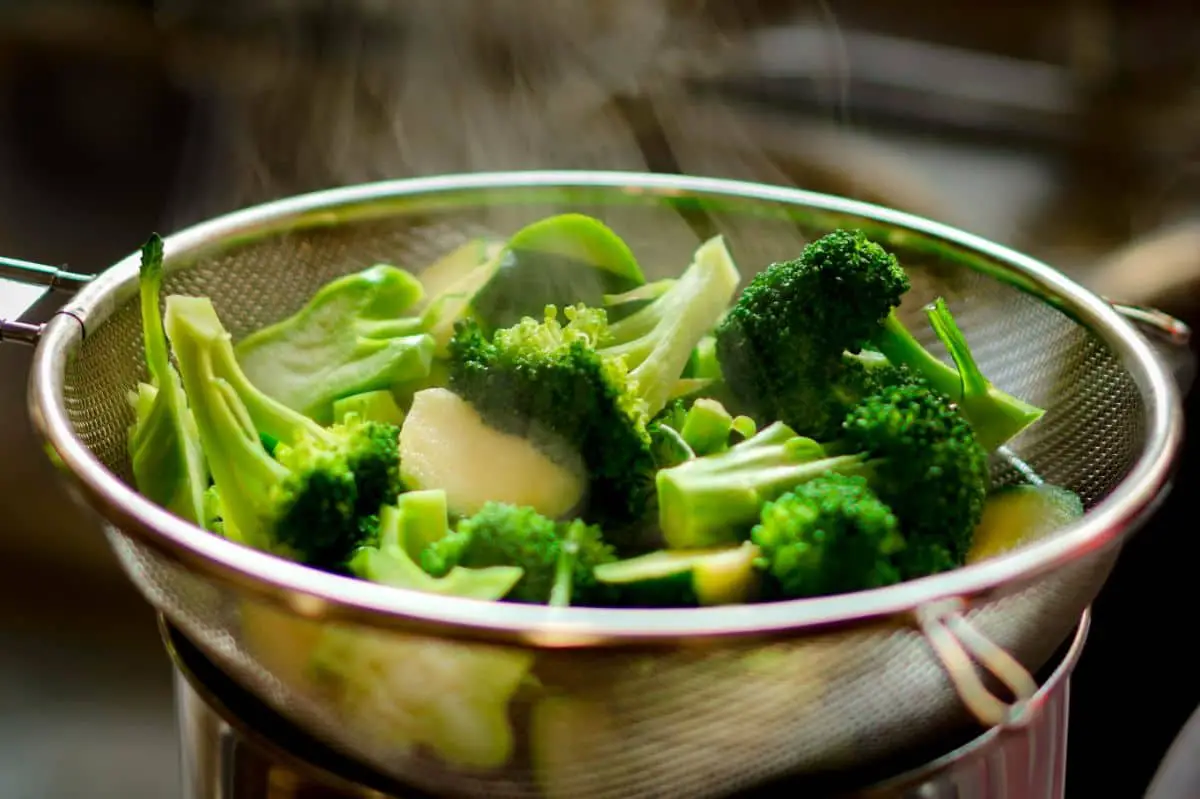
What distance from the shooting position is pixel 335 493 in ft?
2.14

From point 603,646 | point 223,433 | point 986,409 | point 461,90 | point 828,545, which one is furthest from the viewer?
point 461,90

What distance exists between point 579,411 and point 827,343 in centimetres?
20

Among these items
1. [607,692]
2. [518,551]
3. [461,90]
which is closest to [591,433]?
[518,551]

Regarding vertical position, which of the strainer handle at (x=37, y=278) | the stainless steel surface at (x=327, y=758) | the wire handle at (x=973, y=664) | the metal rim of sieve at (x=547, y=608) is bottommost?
the stainless steel surface at (x=327, y=758)

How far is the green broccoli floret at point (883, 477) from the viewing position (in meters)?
0.67

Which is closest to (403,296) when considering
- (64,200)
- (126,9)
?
(64,200)

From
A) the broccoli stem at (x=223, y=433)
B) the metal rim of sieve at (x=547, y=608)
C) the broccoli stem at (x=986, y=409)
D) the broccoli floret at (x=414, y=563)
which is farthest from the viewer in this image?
the broccoli stem at (x=986, y=409)

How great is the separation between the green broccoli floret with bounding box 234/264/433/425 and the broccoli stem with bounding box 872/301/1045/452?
374 millimetres

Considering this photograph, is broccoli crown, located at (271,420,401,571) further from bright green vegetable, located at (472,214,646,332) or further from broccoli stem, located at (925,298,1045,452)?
broccoli stem, located at (925,298,1045,452)

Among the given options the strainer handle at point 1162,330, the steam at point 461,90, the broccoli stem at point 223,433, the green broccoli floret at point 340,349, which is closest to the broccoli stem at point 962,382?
the strainer handle at point 1162,330

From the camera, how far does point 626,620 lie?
48cm

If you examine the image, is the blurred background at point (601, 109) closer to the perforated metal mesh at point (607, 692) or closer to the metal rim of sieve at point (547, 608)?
the metal rim of sieve at point (547, 608)

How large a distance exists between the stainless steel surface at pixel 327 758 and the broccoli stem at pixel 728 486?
16 cm

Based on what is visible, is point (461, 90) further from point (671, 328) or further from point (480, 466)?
point (480, 466)
